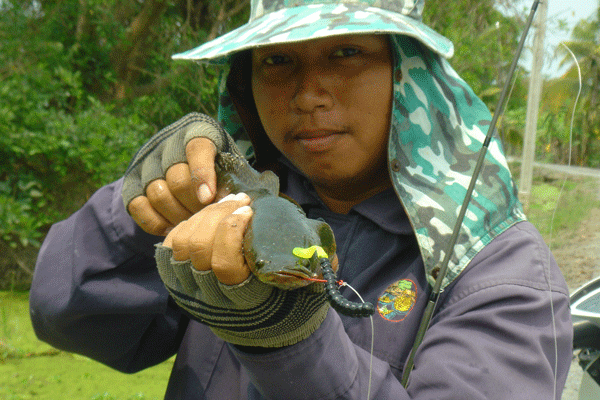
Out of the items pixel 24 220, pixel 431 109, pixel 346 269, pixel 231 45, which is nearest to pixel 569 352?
pixel 346 269

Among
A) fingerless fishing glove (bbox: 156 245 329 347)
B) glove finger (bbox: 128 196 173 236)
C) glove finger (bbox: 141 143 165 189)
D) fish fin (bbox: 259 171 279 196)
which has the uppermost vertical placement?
glove finger (bbox: 141 143 165 189)

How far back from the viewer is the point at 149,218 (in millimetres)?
1333

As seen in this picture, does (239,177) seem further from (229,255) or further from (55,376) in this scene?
(55,376)

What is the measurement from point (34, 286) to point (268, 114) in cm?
90

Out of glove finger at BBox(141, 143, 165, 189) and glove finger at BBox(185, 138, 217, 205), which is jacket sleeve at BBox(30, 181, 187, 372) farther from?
glove finger at BBox(185, 138, 217, 205)

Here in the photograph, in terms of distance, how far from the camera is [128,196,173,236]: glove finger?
1336 millimetres

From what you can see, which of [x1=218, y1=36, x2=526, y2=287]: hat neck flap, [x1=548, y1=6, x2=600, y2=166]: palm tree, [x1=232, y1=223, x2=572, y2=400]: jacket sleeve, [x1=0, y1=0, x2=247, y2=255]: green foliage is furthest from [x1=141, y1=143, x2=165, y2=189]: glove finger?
[x1=0, y1=0, x2=247, y2=255]: green foliage

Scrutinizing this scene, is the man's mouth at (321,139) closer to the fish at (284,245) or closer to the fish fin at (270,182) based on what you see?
the fish fin at (270,182)

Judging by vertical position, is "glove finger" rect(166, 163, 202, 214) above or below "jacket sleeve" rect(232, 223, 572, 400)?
above

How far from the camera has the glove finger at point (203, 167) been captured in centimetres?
128

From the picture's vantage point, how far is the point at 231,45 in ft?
4.81

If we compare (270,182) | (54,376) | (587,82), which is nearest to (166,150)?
(270,182)

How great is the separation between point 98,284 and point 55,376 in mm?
3085

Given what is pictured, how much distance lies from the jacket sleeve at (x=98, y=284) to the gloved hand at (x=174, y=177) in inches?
6.2
